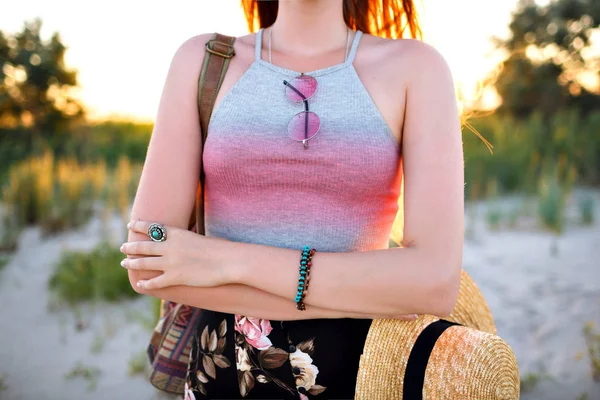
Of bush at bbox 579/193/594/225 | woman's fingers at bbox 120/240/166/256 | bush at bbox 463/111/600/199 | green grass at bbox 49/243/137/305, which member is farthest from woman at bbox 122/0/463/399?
bush at bbox 463/111/600/199

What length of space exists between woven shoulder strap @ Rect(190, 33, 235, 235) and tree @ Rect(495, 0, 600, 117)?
1051cm

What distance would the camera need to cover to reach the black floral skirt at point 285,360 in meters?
1.56

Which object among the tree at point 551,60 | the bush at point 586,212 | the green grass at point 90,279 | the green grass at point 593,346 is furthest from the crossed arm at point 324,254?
the tree at point 551,60

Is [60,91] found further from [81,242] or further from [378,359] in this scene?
[378,359]

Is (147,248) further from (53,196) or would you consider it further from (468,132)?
(468,132)

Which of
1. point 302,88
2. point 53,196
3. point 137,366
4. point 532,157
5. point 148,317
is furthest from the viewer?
point 532,157

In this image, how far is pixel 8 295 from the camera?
4.73 meters

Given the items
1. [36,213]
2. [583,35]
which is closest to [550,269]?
[36,213]

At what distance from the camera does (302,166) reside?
164cm

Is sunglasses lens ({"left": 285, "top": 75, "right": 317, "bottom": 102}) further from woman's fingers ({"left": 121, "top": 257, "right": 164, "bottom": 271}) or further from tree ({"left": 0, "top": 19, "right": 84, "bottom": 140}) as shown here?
tree ({"left": 0, "top": 19, "right": 84, "bottom": 140})

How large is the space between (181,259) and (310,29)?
91 cm

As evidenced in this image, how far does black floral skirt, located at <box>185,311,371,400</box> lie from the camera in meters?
1.56

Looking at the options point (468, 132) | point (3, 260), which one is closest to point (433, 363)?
point (3, 260)

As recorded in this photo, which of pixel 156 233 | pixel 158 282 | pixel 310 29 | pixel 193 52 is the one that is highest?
pixel 310 29
